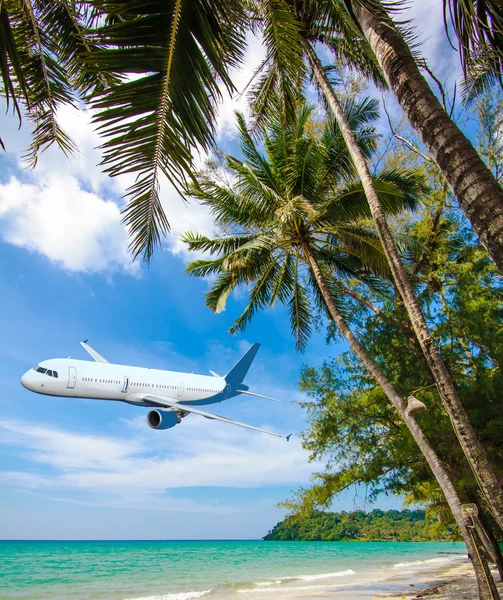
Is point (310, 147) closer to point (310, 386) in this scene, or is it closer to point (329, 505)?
point (310, 386)

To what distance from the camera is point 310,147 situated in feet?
33.6

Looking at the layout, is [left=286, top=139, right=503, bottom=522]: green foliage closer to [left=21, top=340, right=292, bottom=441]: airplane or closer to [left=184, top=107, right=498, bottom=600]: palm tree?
[left=184, top=107, right=498, bottom=600]: palm tree

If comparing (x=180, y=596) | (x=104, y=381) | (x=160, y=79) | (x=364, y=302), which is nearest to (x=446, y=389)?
(x=160, y=79)

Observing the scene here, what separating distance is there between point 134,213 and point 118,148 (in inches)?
26.1

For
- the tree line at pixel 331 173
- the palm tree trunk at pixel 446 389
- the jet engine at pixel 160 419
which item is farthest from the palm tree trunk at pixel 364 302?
the jet engine at pixel 160 419

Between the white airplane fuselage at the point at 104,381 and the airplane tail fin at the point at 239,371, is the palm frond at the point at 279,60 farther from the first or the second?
the airplane tail fin at the point at 239,371

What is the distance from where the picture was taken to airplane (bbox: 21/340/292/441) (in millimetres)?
21656

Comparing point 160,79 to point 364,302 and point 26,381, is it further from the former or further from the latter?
point 26,381

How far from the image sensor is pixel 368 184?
630cm

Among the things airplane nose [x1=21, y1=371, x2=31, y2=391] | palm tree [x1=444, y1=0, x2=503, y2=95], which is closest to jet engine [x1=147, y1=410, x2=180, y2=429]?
airplane nose [x1=21, y1=371, x2=31, y2=391]

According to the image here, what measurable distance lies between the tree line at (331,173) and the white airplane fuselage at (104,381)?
38.2 feet

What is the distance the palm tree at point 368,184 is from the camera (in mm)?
4826

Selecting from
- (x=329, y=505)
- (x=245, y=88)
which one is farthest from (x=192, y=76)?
(x=329, y=505)

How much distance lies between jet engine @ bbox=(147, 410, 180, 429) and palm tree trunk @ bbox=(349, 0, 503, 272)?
22.0 meters
